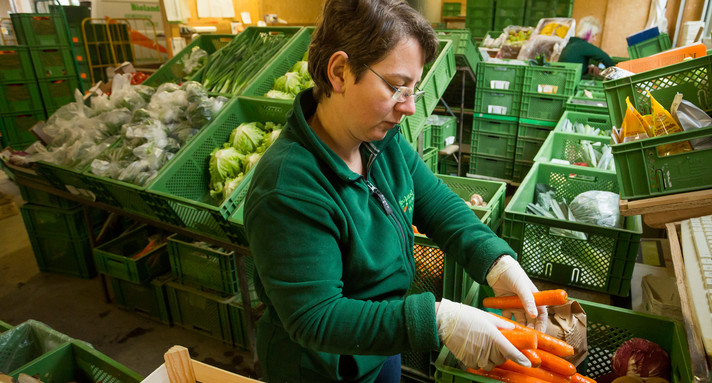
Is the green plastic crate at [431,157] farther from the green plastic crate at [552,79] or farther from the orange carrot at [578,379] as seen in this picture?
the orange carrot at [578,379]

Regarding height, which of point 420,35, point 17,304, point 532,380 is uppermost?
point 420,35

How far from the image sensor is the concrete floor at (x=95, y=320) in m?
3.13

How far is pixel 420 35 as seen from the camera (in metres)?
1.12

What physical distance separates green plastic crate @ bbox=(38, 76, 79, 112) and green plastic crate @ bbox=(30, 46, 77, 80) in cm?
8

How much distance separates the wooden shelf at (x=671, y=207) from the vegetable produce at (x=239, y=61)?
271cm

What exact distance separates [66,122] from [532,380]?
13.1 ft

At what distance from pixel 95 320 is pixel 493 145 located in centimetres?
464

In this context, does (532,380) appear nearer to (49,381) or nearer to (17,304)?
(49,381)

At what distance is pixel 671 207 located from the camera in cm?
169

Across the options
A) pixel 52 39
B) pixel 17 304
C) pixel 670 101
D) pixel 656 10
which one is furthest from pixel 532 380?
pixel 52 39

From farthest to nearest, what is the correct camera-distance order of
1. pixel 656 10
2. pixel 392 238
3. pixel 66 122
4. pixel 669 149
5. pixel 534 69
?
pixel 656 10
pixel 534 69
pixel 66 122
pixel 669 149
pixel 392 238

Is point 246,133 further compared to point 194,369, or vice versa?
point 246,133

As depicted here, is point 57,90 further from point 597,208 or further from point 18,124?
point 597,208

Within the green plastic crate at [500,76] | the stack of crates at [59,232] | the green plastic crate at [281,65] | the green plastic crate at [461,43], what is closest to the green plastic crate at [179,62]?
the green plastic crate at [281,65]
